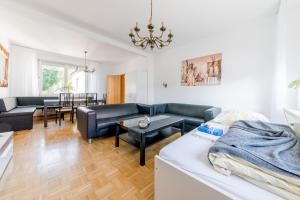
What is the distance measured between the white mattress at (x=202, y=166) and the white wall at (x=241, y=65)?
2300mm

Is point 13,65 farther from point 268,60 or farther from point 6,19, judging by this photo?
point 268,60

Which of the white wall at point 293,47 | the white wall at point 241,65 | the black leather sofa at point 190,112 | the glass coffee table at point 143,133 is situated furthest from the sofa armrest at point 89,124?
the white wall at point 293,47

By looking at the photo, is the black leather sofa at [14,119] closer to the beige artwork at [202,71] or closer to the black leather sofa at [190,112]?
the black leather sofa at [190,112]

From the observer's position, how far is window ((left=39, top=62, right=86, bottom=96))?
17.3ft

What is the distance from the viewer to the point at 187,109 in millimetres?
3635

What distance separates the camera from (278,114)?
7.19 feet

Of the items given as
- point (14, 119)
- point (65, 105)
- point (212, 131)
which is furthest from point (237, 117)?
point (14, 119)

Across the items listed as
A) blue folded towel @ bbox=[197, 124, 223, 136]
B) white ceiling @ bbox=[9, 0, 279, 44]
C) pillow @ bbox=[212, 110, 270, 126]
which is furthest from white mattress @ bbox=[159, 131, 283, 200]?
white ceiling @ bbox=[9, 0, 279, 44]

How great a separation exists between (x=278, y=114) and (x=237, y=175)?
2.21 m

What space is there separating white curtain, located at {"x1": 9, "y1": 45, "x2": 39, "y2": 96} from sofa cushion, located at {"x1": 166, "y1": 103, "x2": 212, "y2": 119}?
513 cm

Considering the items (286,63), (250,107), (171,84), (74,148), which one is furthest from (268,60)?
(74,148)

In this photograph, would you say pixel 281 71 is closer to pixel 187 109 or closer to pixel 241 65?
pixel 241 65

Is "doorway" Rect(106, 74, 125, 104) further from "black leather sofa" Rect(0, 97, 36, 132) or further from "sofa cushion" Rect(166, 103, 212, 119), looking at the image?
"black leather sofa" Rect(0, 97, 36, 132)

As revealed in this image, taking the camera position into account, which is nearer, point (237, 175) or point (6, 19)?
point (237, 175)
